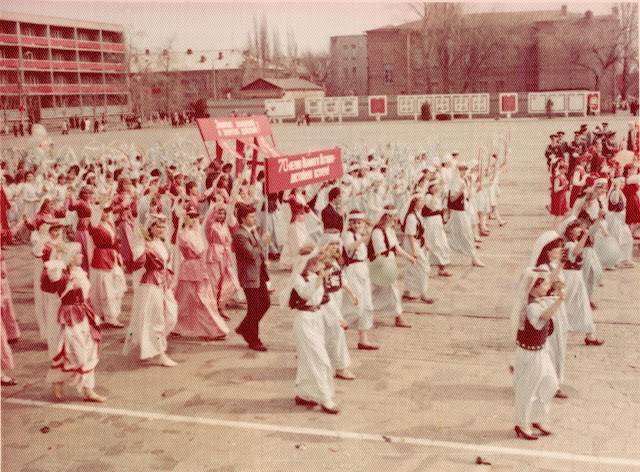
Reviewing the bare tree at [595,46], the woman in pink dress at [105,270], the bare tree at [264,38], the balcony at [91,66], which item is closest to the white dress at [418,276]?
the bare tree at [264,38]

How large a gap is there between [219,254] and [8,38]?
414 centimetres

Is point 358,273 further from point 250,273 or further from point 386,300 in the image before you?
point 250,273

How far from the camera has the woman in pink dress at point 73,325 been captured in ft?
20.9

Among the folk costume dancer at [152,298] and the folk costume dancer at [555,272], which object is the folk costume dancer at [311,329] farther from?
the folk costume dancer at [555,272]

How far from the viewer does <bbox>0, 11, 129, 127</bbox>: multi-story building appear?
9484mm

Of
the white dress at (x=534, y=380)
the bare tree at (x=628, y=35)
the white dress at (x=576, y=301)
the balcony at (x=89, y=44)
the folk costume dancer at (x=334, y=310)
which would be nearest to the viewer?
the white dress at (x=534, y=380)

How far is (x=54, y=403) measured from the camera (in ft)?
21.8

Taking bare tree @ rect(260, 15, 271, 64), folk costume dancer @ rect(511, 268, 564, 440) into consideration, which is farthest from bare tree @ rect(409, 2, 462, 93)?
folk costume dancer @ rect(511, 268, 564, 440)

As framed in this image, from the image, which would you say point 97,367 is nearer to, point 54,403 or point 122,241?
point 54,403

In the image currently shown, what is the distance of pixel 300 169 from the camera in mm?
9289

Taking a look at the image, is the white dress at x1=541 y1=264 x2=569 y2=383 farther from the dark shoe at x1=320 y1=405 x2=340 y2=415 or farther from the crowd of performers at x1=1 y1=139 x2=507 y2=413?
the dark shoe at x1=320 y1=405 x2=340 y2=415

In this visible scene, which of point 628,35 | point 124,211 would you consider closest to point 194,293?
point 124,211

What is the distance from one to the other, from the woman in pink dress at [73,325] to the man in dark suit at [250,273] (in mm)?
1874

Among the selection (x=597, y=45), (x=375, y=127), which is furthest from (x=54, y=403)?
(x=375, y=127)
